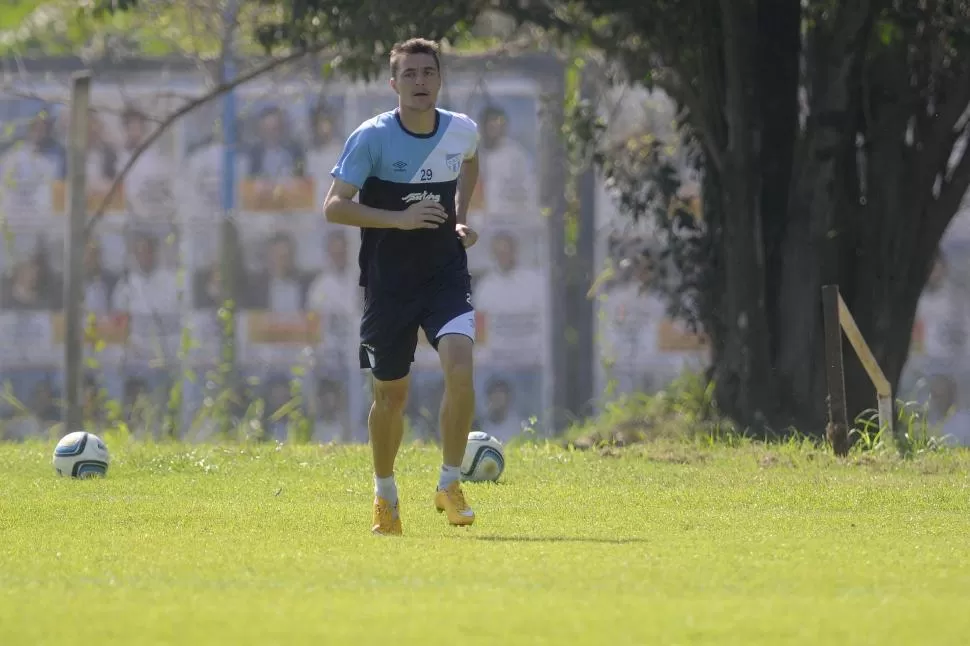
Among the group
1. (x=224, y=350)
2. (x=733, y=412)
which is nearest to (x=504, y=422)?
(x=224, y=350)

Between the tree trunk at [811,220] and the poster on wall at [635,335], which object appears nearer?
the tree trunk at [811,220]

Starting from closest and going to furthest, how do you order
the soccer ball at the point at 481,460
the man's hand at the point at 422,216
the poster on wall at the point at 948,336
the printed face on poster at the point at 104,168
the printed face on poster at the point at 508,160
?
the man's hand at the point at 422,216 → the soccer ball at the point at 481,460 → the printed face on poster at the point at 508,160 → the printed face on poster at the point at 104,168 → the poster on wall at the point at 948,336

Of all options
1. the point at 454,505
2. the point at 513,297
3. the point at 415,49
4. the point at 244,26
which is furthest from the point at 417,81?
the point at 513,297

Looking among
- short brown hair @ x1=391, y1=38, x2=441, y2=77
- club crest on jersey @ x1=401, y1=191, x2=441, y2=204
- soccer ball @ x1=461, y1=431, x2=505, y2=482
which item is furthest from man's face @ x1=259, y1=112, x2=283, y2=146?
club crest on jersey @ x1=401, y1=191, x2=441, y2=204

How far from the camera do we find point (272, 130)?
30281 mm

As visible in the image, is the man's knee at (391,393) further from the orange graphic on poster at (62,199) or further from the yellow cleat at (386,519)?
the orange graphic on poster at (62,199)

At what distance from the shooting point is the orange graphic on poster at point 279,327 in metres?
30.5

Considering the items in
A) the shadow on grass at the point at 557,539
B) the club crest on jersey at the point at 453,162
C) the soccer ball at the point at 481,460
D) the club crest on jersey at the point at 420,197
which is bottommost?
the soccer ball at the point at 481,460

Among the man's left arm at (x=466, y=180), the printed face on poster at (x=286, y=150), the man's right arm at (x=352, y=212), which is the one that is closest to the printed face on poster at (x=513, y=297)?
the printed face on poster at (x=286, y=150)

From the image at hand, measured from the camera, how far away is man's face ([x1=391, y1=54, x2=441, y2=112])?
8523 millimetres

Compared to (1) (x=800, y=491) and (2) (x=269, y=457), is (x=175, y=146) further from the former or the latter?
(1) (x=800, y=491)

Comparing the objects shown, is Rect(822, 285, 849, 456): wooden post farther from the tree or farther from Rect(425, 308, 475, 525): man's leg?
Rect(425, 308, 475, 525): man's leg

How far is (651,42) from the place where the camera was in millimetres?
15250

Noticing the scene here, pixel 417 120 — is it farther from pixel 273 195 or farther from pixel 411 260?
pixel 273 195
